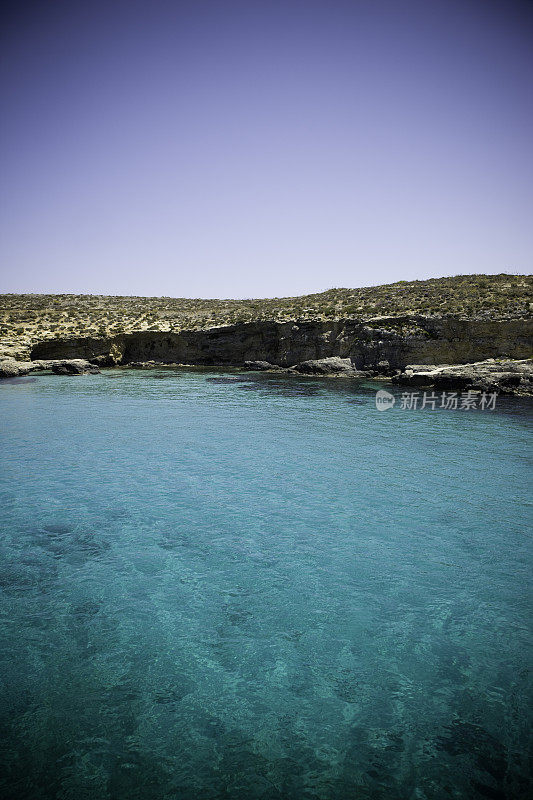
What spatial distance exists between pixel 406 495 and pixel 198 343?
39462 millimetres

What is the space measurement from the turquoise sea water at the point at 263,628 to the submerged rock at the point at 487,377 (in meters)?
16.4

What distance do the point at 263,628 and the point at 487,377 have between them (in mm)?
28798

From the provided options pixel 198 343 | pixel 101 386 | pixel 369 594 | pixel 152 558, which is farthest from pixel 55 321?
pixel 369 594

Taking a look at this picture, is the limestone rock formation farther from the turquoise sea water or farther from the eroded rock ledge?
the turquoise sea water

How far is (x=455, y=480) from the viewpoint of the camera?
13508 mm

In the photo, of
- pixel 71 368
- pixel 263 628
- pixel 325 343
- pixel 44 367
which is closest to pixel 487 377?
pixel 325 343

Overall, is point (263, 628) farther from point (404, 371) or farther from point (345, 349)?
point (345, 349)

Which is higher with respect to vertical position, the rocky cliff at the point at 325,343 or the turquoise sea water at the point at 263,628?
the rocky cliff at the point at 325,343

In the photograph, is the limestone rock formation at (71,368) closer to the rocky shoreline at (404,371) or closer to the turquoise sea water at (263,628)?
the rocky shoreline at (404,371)

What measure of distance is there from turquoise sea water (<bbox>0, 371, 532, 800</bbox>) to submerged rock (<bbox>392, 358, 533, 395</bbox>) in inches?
644

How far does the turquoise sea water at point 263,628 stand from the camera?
4.40 metres

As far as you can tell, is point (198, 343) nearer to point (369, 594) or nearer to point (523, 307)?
point (523, 307)

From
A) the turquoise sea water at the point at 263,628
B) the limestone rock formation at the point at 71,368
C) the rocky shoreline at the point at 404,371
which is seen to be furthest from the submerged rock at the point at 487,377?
the limestone rock formation at the point at 71,368

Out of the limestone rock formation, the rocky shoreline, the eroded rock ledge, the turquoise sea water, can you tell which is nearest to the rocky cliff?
the eroded rock ledge
